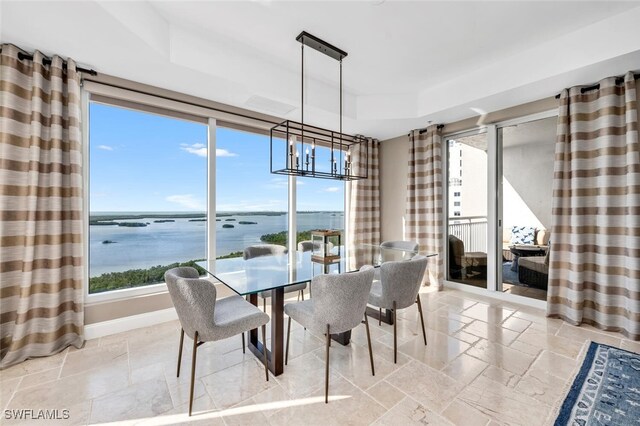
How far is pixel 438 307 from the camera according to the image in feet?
11.4

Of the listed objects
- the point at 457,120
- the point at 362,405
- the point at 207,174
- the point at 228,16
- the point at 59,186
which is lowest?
the point at 362,405

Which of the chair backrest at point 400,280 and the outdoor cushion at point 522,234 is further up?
the outdoor cushion at point 522,234

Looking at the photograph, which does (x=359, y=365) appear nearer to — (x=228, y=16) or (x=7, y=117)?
(x=228, y=16)

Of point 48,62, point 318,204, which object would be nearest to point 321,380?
point 318,204

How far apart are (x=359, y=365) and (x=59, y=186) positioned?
2942mm

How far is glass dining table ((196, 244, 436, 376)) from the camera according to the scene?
2.02m

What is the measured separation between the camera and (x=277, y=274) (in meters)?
2.25

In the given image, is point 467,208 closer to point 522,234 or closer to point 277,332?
point 522,234

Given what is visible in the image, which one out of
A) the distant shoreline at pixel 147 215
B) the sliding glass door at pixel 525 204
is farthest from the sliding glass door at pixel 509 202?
the distant shoreline at pixel 147 215

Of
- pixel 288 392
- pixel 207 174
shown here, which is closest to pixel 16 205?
pixel 207 174

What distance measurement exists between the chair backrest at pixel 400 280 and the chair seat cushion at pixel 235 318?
98cm

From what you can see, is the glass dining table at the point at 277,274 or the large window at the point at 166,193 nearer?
the glass dining table at the point at 277,274

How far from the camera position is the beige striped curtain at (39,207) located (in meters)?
2.18

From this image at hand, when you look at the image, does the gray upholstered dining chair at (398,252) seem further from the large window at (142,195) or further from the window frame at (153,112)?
the large window at (142,195)
